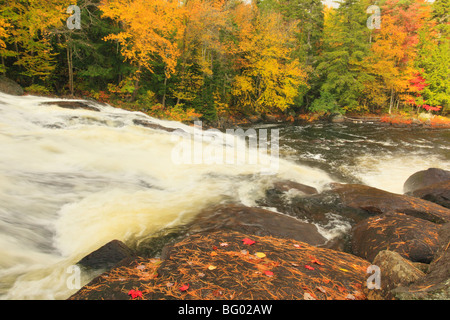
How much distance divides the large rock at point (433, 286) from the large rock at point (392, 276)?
0.27 feet

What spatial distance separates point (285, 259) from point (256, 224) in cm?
139

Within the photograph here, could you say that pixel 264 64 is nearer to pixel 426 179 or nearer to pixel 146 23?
pixel 146 23

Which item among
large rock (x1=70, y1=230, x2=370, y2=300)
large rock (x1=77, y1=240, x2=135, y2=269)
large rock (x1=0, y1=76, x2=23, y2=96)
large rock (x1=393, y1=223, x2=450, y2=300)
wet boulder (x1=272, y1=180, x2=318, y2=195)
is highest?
large rock (x1=0, y1=76, x2=23, y2=96)

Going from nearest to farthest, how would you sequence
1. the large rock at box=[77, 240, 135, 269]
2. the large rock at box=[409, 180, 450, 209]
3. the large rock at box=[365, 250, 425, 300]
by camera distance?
the large rock at box=[365, 250, 425, 300] → the large rock at box=[77, 240, 135, 269] → the large rock at box=[409, 180, 450, 209]

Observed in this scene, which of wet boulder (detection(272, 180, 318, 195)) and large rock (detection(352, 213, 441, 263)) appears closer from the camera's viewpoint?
large rock (detection(352, 213, 441, 263))

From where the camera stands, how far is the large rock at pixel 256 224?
4164 millimetres

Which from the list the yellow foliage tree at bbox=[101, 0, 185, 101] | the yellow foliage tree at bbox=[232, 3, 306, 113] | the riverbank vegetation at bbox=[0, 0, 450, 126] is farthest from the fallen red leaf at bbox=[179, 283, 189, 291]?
the yellow foliage tree at bbox=[232, 3, 306, 113]

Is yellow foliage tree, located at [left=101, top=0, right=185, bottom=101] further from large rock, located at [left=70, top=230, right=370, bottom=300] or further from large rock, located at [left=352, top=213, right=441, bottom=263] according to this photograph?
large rock, located at [left=352, top=213, right=441, bottom=263]

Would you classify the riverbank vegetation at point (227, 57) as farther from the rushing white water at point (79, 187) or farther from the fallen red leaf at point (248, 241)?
the fallen red leaf at point (248, 241)

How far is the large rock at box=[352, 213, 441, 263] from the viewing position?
3.39 meters

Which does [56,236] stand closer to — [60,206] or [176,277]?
[60,206]

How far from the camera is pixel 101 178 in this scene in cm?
640

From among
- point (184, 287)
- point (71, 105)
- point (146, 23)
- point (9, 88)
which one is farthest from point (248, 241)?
point (146, 23)
